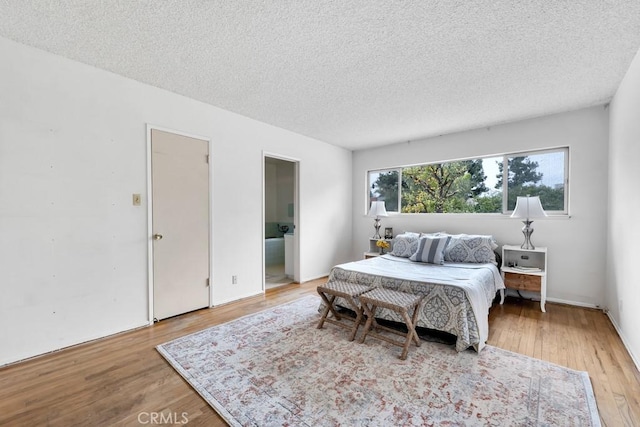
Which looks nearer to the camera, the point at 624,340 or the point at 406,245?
the point at 624,340

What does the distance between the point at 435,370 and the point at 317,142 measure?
13.0 ft

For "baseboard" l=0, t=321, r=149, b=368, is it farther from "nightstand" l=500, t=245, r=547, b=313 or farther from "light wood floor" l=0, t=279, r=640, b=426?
"nightstand" l=500, t=245, r=547, b=313

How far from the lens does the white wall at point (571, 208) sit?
3.45 metres

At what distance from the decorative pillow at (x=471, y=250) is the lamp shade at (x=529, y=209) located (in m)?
0.51

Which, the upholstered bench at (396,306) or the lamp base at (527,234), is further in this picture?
the lamp base at (527,234)

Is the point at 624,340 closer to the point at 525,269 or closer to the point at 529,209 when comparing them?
the point at 525,269

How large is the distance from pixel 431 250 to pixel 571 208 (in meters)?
1.85

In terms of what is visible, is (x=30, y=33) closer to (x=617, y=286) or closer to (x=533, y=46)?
(x=533, y=46)

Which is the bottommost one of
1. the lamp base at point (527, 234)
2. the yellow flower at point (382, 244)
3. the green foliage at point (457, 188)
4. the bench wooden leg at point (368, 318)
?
the bench wooden leg at point (368, 318)

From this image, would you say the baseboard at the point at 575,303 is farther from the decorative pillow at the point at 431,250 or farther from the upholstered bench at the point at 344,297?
the upholstered bench at the point at 344,297

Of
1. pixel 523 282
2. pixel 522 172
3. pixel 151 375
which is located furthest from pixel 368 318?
pixel 522 172

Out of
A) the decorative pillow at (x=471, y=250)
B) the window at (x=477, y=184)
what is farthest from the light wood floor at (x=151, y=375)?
the window at (x=477, y=184)

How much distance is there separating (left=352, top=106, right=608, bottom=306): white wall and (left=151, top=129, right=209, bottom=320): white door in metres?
3.86

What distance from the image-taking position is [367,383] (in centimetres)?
197
